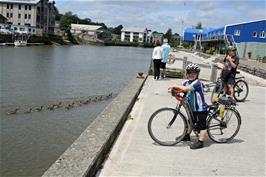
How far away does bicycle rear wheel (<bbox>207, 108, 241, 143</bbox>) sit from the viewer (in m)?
7.46

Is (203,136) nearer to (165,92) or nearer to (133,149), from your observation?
(133,149)

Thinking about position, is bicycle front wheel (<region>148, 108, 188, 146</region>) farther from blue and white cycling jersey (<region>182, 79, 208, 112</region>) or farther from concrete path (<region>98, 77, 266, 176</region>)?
blue and white cycling jersey (<region>182, 79, 208, 112</region>)

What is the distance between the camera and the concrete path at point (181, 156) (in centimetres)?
591

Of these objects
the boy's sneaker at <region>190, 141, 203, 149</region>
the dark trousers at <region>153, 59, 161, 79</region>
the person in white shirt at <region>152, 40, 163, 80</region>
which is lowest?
the boy's sneaker at <region>190, 141, 203, 149</region>

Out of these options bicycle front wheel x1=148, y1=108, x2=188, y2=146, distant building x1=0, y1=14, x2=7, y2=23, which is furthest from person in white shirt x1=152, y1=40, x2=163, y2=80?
distant building x1=0, y1=14, x2=7, y2=23

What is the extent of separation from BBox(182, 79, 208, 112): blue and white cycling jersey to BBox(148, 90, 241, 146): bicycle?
0.08m

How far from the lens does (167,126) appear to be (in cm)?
719

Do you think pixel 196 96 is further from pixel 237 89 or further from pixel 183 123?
pixel 237 89

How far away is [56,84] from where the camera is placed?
23.8 metres

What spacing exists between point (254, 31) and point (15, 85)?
42773 mm

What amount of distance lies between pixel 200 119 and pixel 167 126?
0.59 metres

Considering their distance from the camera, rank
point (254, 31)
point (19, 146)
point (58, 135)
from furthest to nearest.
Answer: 1. point (254, 31)
2. point (58, 135)
3. point (19, 146)

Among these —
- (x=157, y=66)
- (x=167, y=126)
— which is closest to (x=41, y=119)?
(x=157, y=66)

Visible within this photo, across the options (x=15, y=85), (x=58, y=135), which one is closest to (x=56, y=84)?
(x=15, y=85)
